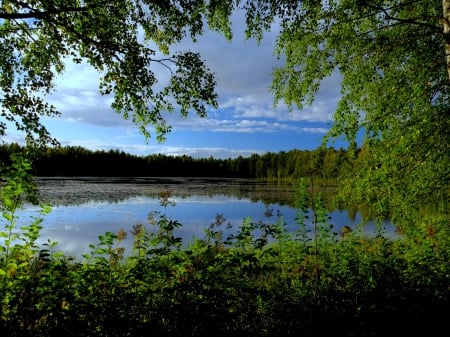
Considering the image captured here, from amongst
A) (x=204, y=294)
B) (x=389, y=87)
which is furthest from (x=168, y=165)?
(x=204, y=294)

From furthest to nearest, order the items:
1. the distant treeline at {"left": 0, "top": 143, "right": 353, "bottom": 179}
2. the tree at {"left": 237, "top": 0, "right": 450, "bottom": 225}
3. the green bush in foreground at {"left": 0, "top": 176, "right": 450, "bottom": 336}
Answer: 1. the distant treeline at {"left": 0, "top": 143, "right": 353, "bottom": 179}
2. the tree at {"left": 237, "top": 0, "right": 450, "bottom": 225}
3. the green bush in foreground at {"left": 0, "top": 176, "right": 450, "bottom": 336}

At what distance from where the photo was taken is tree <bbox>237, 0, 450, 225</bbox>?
7.78 metres

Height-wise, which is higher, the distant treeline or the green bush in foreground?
the distant treeline

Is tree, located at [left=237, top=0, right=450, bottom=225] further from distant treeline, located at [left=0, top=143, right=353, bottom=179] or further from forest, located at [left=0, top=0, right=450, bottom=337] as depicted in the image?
distant treeline, located at [left=0, top=143, right=353, bottom=179]

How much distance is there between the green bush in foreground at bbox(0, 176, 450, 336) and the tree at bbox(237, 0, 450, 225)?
80.9 inches

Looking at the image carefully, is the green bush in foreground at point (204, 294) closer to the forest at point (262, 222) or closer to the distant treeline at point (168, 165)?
the forest at point (262, 222)

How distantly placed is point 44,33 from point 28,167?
12.5 ft

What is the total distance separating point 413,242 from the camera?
7578 millimetres

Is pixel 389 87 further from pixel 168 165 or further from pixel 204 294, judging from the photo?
pixel 168 165

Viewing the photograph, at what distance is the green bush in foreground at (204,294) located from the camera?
411 cm

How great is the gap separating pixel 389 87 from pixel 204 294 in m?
6.67

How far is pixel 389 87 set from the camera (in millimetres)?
8180

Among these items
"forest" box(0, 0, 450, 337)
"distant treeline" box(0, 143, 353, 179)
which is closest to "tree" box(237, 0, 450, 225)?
"forest" box(0, 0, 450, 337)

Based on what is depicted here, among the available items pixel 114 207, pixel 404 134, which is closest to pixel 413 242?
pixel 404 134
